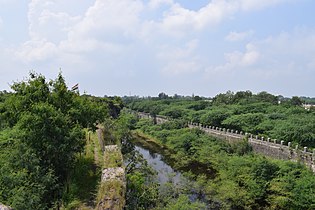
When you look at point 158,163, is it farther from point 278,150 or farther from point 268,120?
point 268,120

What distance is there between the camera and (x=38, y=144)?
15.4m

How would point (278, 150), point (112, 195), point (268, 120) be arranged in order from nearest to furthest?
point (112, 195) → point (278, 150) → point (268, 120)

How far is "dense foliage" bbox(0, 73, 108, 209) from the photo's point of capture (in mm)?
12164

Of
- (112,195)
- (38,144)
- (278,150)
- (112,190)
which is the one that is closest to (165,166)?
(278,150)

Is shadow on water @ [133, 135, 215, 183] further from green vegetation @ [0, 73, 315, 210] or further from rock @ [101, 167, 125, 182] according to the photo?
rock @ [101, 167, 125, 182]

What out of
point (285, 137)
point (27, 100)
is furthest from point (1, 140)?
point (285, 137)

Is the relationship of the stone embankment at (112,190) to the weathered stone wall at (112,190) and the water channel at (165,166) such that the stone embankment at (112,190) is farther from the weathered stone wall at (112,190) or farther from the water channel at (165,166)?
the water channel at (165,166)

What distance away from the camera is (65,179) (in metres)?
17.1

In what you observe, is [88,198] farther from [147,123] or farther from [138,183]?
[147,123]

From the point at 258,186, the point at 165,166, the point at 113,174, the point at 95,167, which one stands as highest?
the point at 113,174

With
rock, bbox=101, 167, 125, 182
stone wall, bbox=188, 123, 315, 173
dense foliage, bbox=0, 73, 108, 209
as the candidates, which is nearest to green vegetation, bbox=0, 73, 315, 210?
dense foliage, bbox=0, 73, 108, 209

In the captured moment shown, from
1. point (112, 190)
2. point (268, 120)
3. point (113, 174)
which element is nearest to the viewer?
point (112, 190)

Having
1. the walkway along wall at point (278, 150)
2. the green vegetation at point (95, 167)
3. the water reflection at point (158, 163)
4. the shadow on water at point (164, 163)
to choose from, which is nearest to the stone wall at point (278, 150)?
the walkway along wall at point (278, 150)

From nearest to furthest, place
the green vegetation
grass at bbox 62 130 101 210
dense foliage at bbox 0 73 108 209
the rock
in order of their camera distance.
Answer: the rock, dense foliage at bbox 0 73 108 209, the green vegetation, grass at bbox 62 130 101 210
